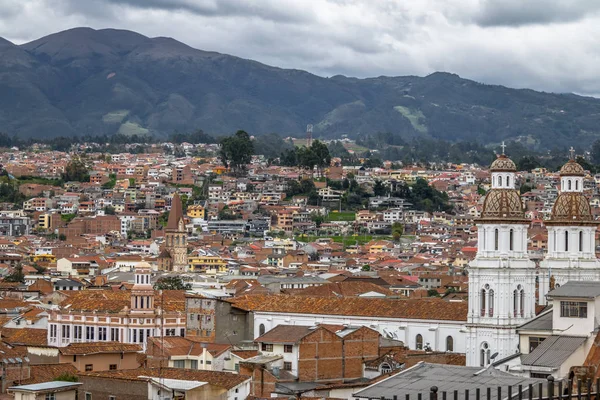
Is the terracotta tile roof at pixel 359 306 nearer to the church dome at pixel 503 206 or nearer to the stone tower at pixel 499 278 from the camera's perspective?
the stone tower at pixel 499 278

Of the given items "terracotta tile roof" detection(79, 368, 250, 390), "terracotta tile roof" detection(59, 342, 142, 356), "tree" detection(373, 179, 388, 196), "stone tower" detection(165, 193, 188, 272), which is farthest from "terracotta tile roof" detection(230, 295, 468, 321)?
"tree" detection(373, 179, 388, 196)

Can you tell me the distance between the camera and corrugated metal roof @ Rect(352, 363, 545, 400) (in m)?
35.4

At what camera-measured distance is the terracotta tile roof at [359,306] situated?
63.2 meters

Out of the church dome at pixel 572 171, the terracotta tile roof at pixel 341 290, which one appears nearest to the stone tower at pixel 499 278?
the church dome at pixel 572 171

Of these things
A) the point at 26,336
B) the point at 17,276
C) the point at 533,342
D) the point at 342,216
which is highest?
the point at 342,216

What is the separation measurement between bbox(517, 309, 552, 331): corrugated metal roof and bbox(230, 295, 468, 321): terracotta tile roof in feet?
48.7

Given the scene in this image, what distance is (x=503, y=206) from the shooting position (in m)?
54.2

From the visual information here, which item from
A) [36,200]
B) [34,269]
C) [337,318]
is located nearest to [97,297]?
[337,318]

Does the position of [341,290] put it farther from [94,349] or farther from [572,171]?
[94,349]

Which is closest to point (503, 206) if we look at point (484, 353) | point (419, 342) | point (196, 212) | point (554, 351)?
point (484, 353)

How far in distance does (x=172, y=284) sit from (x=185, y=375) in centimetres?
5154

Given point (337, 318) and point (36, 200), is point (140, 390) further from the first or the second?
point (36, 200)

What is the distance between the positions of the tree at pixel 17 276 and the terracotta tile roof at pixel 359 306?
5108 cm

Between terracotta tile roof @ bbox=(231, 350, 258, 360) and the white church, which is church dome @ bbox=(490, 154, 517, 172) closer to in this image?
the white church
